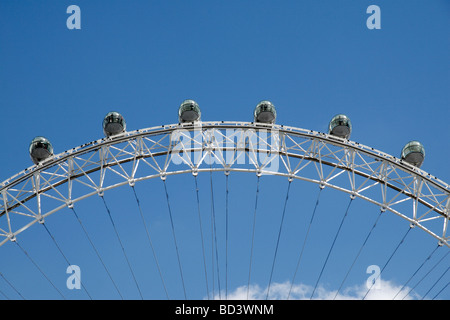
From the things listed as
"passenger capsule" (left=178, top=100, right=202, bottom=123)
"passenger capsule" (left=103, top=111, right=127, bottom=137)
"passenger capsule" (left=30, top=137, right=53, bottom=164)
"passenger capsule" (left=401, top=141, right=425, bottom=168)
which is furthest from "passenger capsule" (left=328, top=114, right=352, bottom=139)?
"passenger capsule" (left=30, top=137, right=53, bottom=164)

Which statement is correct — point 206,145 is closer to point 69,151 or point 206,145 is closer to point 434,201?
point 69,151

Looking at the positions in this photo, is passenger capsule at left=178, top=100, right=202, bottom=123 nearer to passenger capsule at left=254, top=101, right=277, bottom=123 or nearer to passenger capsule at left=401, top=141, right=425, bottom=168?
passenger capsule at left=254, top=101, right=277, bottom=123

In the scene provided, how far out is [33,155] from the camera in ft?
90.5

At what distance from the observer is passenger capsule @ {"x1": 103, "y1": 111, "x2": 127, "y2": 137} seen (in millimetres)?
27250

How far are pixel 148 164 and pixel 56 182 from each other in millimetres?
4260

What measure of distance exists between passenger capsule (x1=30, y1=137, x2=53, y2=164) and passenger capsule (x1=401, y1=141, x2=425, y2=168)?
15523mm

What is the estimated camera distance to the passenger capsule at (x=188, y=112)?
89.9 ft

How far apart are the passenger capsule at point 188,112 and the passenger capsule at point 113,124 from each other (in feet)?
8.39

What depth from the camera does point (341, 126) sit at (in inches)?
1080

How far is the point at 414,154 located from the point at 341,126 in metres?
3.45

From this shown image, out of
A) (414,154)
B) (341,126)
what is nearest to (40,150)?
(341,126)
